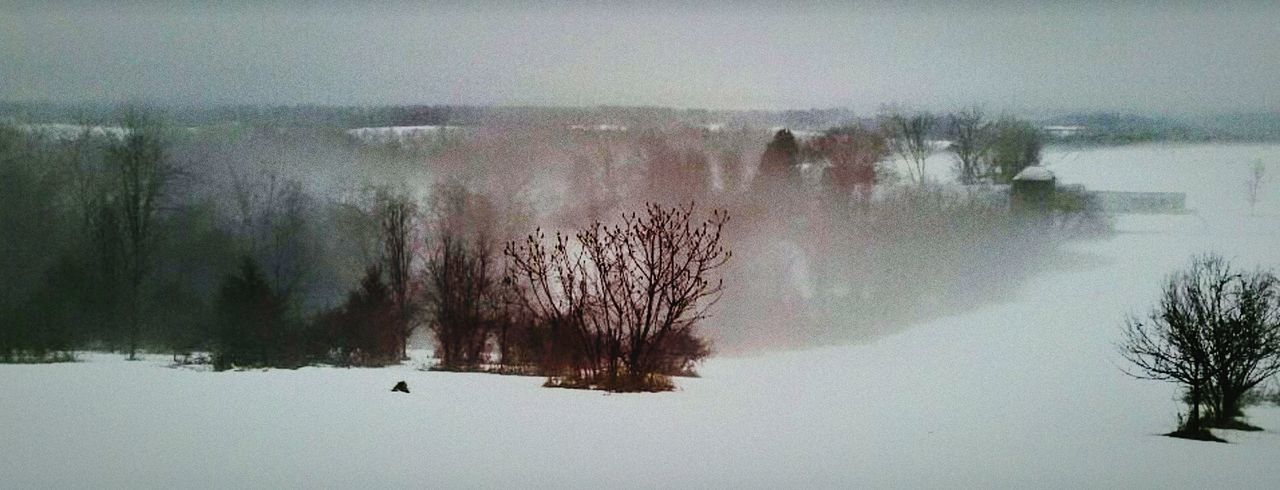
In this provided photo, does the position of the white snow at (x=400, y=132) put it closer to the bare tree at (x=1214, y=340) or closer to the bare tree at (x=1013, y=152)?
the bare tree at (x=1013, y=152)

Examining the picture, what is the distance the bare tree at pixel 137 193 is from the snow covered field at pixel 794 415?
0.86 ft

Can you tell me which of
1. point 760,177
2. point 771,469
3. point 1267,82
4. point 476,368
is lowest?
point 771,469

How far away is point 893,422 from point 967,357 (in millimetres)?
301

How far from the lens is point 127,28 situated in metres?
4.04

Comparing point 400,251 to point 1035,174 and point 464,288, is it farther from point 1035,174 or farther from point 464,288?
point 1035,174

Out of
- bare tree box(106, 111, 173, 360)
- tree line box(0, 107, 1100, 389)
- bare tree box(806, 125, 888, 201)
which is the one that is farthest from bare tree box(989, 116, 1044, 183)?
bare tree box(106, 111, 173, 360)

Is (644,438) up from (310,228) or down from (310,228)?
down

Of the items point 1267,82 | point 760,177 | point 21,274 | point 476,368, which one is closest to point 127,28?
point 21,274

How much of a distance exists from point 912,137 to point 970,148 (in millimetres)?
176

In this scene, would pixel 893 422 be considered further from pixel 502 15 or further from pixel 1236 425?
pixel 502 15

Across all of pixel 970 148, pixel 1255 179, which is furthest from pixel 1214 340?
pixel 970 148

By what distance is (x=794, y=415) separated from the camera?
388 cm

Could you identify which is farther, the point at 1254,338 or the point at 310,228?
the point at 310,228

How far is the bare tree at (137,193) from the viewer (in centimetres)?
402
